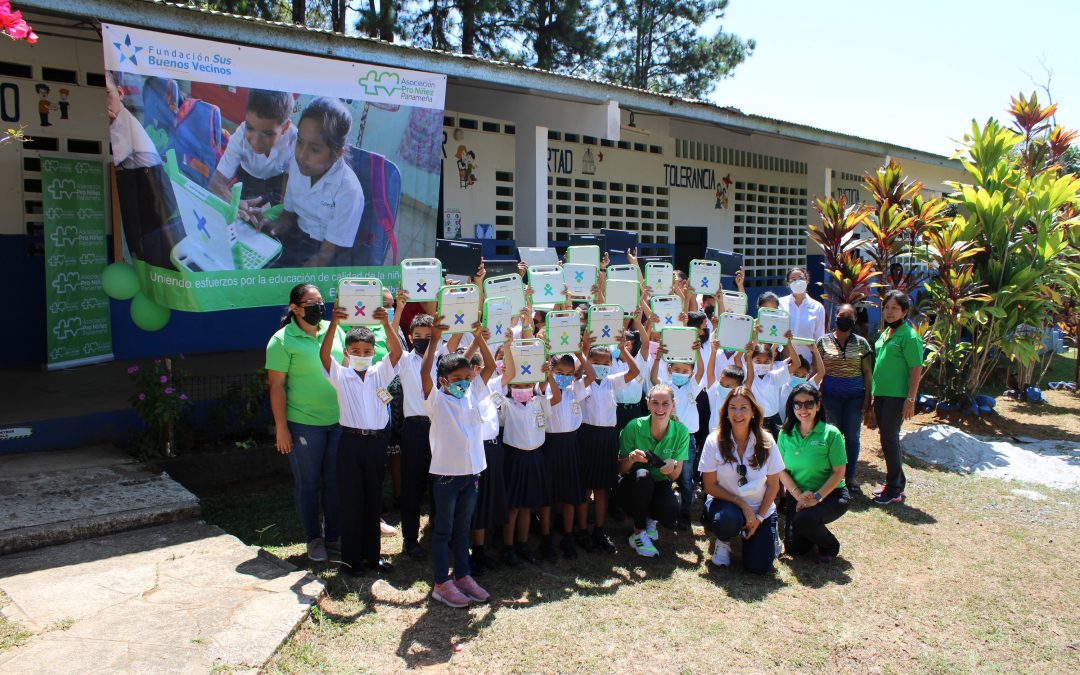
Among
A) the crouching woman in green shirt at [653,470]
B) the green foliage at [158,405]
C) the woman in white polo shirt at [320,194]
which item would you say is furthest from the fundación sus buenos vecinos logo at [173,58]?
the crouching woman in green shirt at [653,470]

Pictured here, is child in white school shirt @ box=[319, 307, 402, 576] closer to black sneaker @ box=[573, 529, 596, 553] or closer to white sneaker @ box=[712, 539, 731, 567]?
black sneaker @ box=[573, 529, 596, 553]

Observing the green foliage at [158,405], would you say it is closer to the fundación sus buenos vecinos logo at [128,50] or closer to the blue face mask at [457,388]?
the fundación sus buenos vecinos logo at [128,50]

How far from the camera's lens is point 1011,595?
506cm

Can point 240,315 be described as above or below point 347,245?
below

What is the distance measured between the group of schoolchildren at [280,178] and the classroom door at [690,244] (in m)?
9.34

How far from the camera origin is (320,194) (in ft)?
24.2

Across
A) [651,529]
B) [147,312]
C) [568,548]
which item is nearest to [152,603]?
[568,548]

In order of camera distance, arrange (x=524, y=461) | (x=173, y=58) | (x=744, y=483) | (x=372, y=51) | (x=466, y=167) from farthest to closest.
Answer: (x=466, y=167), (x=372, y=51), (x=173, y=58), (x=744, y=483), (x=524, y=461)

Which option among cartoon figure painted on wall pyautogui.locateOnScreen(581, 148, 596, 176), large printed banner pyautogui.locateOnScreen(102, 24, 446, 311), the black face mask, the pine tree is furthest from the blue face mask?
the pine tree

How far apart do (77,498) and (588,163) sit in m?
9.67

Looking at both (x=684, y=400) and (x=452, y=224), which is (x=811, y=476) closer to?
(x=684, y=400)

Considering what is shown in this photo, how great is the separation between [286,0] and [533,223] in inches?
511

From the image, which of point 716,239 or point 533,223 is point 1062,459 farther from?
point 716,239

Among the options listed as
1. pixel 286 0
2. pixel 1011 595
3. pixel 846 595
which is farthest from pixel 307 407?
pixel 286 0
